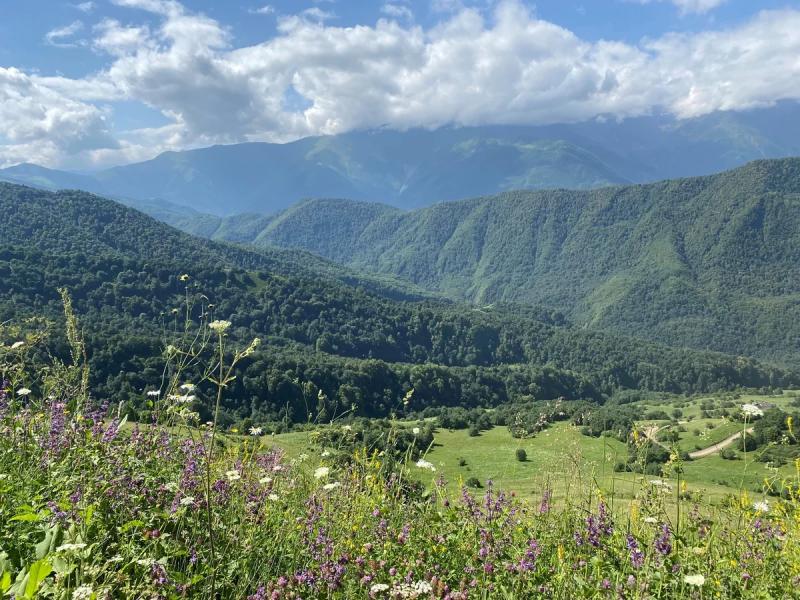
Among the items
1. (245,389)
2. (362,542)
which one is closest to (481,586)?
(362,542)

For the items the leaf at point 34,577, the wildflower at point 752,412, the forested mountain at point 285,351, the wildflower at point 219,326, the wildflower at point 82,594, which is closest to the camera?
the leaf at point 34,577

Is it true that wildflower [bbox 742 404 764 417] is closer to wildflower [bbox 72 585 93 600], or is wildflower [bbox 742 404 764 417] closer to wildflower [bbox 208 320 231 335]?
wildflower [bbox 208 320 231 335]

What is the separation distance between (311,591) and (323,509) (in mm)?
1265

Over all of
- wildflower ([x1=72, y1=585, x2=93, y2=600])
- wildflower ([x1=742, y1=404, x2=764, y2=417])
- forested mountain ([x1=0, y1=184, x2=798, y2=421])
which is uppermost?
wildflower ([x1=72, y1=585, x2=93, y2=600])

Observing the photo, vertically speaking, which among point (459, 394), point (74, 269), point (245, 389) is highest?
point (74, 269)

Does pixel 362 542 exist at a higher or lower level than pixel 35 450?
lower

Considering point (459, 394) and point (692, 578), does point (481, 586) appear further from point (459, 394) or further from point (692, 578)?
point (459, 394)

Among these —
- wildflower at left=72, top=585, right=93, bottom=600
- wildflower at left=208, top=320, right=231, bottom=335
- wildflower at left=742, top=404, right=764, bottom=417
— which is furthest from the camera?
wildflower at left=742, top=404, right=764, bottom=417

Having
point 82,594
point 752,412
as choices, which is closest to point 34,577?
point 82,594

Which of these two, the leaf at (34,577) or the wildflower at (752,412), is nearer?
the leaf at (34,577)

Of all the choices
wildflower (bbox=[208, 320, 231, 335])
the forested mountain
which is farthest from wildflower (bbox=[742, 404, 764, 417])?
the forested mountain

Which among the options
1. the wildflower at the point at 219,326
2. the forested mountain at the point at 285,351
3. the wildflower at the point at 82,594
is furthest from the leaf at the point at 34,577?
the forested mountain at the point at 285,351

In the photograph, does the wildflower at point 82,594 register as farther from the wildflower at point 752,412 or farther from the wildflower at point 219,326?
the wildflower at point 752,412

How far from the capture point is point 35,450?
15.0 feet
